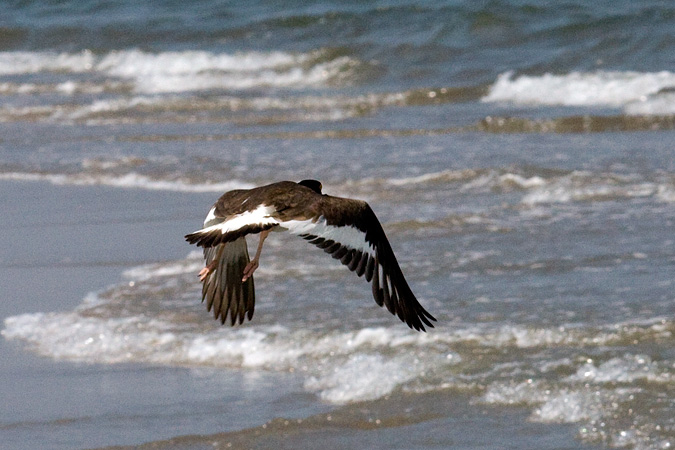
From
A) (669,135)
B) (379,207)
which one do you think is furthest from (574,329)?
(669,135)

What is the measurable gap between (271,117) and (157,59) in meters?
7.28

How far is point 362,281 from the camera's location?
7.46 metres

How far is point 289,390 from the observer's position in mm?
5875

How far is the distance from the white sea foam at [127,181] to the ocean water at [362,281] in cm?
4

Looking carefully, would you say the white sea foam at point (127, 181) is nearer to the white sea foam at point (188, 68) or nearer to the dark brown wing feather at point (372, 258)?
the dark brown wing feather at point (372, 258)

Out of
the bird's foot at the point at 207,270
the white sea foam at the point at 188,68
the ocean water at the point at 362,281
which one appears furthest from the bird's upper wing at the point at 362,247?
the white sea foam at the point at 188,68

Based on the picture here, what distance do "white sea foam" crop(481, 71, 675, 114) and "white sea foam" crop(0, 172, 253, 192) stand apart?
5853 mm

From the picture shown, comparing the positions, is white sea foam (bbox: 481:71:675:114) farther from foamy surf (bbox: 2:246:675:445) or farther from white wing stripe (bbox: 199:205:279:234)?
white wing stripe (bbox: 199:205:279:234)

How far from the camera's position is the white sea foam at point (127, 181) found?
10641 mm

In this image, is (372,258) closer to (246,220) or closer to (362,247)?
(362,247)

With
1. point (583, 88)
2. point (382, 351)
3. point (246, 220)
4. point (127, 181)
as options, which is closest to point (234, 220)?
point (246, 220)

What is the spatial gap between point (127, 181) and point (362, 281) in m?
4.14

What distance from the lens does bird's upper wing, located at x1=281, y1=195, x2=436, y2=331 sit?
5035 millimetres

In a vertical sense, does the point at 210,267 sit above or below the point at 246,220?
below
